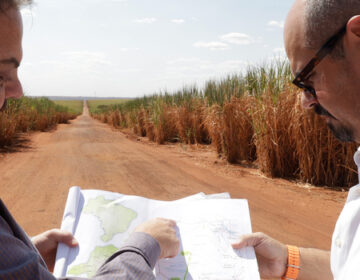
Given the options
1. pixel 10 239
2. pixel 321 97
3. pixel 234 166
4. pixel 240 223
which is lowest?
pixel 234 166

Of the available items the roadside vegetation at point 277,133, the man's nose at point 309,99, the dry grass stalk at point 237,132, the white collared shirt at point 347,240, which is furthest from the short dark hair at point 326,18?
the dry grass stalk at point 237,132

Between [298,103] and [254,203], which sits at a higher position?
[298,103]

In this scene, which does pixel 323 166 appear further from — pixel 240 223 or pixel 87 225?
pixel 87 225

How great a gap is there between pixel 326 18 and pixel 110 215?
1122mm

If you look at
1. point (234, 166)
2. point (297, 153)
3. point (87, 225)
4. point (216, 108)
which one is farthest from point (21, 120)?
→ point (87, 225)

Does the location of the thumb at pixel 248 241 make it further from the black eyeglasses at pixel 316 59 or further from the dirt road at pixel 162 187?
the dirt road at pixel 162 187

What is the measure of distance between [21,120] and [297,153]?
1186 cm

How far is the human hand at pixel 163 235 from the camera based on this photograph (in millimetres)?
1179

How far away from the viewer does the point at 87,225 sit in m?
1.36

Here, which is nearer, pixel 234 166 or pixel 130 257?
pixel 130 257

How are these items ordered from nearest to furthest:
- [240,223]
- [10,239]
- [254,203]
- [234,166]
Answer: [10,239]
[240,223]
[254,203]
[234,166]

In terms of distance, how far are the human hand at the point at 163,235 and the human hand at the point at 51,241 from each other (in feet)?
1.04

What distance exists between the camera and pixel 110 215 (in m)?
1.40

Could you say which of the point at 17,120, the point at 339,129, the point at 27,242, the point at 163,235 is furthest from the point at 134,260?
the point at 17,120
